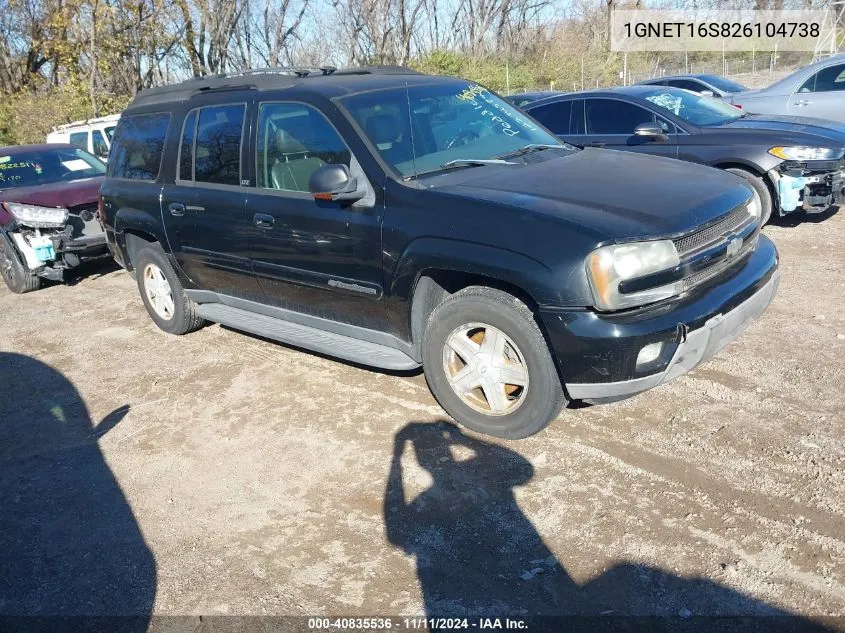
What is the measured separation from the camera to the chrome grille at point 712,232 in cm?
340

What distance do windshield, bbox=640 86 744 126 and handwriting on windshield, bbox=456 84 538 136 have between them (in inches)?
143

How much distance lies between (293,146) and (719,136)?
4.92 meters

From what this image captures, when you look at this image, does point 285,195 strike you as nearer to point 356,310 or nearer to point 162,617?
point 356,310

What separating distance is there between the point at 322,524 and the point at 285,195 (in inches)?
83.6

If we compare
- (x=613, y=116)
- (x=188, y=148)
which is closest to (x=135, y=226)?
(x=188, y=148)

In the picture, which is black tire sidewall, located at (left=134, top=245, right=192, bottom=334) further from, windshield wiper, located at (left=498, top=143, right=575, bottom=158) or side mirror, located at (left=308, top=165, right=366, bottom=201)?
windshield wiper, located at (left=498, top=143, right=575, bottom=158)

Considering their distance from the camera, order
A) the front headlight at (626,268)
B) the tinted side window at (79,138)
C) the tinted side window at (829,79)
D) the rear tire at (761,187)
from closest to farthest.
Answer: the front headlight at (626,268) → the rear tire at (761,187) → the tinted side window at (829,79) → the tinted side window at (79,138)

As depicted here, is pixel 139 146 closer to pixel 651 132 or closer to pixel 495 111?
pixel 495 111

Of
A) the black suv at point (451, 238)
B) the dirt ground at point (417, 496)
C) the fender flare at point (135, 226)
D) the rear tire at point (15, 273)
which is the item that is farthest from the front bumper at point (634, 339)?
the rear tire at point (15, 273)

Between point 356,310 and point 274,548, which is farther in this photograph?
point 356,310

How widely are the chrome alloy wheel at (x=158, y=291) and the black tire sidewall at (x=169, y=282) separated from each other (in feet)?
0.12

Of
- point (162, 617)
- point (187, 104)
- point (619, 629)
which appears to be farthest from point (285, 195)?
point (619, 629)

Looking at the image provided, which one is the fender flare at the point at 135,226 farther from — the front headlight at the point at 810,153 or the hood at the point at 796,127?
the front headlight at the point at 810,153

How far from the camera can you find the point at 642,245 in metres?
3.26
